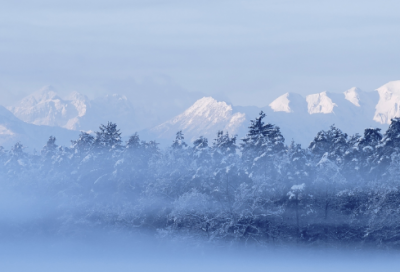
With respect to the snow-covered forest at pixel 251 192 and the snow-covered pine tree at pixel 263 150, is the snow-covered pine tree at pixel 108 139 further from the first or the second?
the snow-covered pine tree at pixel 263 150

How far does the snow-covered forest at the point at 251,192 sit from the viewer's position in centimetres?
6700

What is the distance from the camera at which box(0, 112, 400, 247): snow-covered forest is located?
6700 centimetres

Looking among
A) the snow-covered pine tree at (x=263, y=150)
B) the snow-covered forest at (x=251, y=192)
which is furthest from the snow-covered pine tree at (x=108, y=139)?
the snow-covered pine tree at (x=263, y=150)

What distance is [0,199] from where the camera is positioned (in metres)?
101

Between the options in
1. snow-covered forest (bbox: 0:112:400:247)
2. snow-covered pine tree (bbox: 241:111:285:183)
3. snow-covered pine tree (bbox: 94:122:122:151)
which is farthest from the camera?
snow-covered pine tree (bbox: 94:122:122:151)

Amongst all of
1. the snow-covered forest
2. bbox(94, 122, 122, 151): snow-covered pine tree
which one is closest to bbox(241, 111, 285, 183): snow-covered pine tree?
the snow-covered forest

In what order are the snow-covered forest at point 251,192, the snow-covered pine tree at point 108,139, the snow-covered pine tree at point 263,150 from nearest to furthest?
1. the snow-covered forest at point 251,192
2. the snow-covered pine tree at point 263,150
3. the snow-covered pine tree at point 108,139

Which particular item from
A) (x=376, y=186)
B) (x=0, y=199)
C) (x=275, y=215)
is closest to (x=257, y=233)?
(x=275, y=215)

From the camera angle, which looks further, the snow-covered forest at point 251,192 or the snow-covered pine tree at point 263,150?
the snow-covered pine tree at point 263,150

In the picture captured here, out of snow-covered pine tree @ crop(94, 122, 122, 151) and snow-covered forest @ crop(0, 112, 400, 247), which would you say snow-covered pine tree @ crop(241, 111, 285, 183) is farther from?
snow-covered pine tree @ crop(94, 122, 122, 151)

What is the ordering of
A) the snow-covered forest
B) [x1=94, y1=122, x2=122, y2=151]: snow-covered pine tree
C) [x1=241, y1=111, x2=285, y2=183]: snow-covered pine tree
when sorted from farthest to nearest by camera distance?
1. [x1=94, y1=122, x2=122, y2=151]: snow-covered pine tree
2. [x1=241, y1=111, x2=285, y2=183]: snow-covered pine tree
3. the snow-covered forest

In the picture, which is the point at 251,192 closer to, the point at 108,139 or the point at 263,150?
the point at 263,150

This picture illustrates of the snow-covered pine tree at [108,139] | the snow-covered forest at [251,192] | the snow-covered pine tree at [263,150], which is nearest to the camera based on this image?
the snow-covered forest at [251,192]

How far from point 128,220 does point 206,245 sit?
12.9 meters
